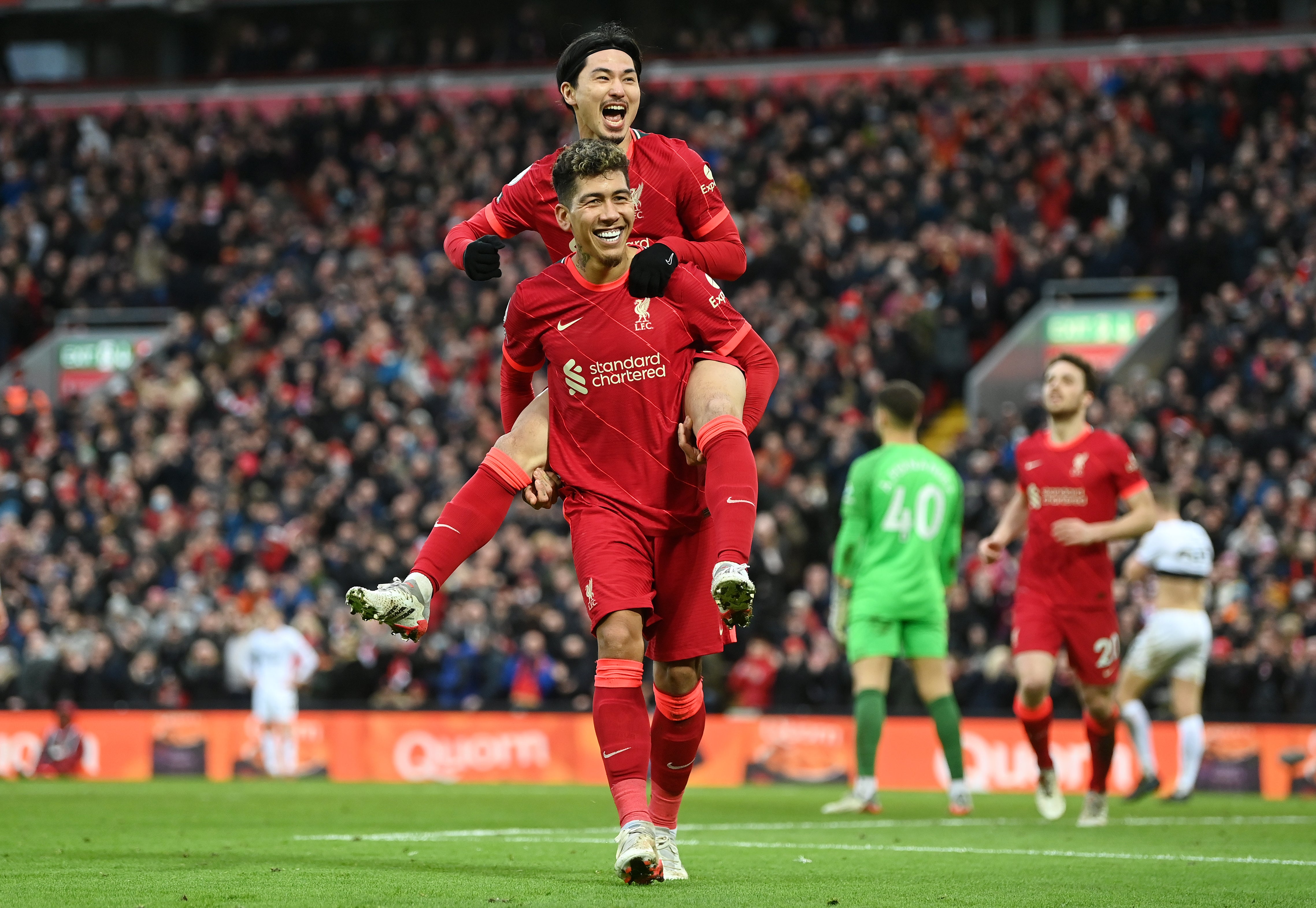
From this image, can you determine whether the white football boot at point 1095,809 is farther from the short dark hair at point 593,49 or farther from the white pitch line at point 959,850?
the short dark hair at point 593,49

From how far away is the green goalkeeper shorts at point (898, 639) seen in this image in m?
11.4

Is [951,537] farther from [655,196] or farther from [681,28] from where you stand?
[681,28]

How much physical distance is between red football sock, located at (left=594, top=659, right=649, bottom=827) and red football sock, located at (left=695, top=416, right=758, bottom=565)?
0.62 m

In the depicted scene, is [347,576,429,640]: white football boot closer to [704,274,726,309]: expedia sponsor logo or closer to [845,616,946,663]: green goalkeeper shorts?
[704,274,726,309]: expedia sponsor logo

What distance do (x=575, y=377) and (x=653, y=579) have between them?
807 millimetres

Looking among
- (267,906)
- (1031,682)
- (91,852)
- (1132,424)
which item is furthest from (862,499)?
(1132,424)

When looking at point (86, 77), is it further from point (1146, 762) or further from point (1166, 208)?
point (1146, 762)

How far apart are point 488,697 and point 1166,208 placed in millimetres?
11247

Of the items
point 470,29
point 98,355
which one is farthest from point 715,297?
point 470,29

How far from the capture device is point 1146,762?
538 inches

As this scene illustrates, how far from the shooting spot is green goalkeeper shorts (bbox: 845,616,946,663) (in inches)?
449

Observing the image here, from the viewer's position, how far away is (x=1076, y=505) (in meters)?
10.7

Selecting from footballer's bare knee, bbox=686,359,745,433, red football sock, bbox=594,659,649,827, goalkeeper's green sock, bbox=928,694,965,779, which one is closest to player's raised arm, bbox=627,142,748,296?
footballer's bare knee, bbox=686,359,745,433

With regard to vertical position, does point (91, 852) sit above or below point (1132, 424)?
below
